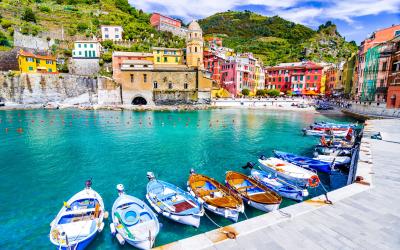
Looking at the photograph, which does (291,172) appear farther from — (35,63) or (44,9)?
(44,9)

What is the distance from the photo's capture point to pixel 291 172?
1505 cm

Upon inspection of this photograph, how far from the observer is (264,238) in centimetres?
670

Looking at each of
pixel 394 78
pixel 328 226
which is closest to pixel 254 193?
pixel 328 226

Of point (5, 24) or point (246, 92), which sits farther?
point (5, 24)

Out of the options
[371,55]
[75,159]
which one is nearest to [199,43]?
[371,55]

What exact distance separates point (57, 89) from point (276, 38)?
12197 cm

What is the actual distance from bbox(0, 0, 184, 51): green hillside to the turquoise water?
50722 millimetres

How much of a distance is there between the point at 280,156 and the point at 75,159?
59.9 ft

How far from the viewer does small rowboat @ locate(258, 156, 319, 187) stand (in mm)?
14016

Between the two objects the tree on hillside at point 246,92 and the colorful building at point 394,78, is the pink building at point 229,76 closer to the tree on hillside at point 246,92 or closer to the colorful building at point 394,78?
the tree on hillside at point 246,92

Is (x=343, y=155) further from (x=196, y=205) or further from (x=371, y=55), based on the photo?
→ (x=371, y=55)

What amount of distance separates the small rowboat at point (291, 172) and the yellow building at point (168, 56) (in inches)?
2189

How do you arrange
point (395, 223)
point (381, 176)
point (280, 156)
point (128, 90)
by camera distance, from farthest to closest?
point (128, 90)
point (280, 156)
point (381, 176)
point (395, 223)

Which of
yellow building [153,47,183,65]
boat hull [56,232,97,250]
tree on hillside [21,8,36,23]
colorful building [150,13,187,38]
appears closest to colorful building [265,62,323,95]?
yellow building [153,47,183,65]
